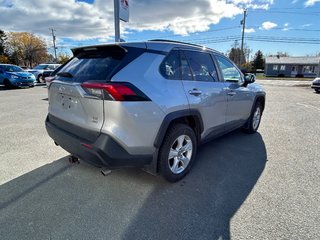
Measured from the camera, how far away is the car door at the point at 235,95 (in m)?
3.93

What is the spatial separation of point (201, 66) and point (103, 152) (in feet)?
6.75

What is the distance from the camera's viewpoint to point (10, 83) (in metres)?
14.6

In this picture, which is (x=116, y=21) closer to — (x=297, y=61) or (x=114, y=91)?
(x=114, y=91)

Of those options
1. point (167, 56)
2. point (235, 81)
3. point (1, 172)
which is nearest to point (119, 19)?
point (235, 81)

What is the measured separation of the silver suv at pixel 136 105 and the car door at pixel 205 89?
15mm

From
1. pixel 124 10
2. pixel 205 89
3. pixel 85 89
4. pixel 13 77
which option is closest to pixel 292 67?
pixel 124 10

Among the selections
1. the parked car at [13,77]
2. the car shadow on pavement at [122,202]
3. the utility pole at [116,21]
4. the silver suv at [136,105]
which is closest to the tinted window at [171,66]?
the silver suv at [136,105]

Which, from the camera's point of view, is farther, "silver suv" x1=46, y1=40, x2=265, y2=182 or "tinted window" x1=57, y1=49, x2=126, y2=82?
"tinted window" x1=57, y1=49, x2=126, y2=82

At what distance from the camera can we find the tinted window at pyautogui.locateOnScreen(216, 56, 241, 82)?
12.9ft

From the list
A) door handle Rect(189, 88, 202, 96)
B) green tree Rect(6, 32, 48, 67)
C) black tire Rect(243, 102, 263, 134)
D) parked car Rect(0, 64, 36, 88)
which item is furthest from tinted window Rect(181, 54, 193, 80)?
→ green tree Rect(6, 32, 48, 67)

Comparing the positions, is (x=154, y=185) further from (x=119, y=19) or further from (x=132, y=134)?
(x=119, y=19)

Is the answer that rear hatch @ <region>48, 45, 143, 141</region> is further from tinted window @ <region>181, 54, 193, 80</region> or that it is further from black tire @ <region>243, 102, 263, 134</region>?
black tire @ <region>243, 102, 263, 134</region>

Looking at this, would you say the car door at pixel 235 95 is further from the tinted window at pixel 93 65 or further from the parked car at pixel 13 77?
the parked car at pixel 13 77

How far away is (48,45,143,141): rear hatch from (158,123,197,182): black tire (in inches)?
35.3
